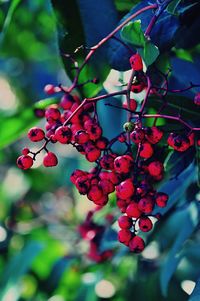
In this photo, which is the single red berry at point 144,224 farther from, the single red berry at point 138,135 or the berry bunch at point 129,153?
the single red berry at point 138,135

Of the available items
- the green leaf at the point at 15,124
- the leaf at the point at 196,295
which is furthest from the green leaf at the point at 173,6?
the green leaf at the point at 15,124

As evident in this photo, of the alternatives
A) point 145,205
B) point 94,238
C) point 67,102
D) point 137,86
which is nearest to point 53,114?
point 67,102

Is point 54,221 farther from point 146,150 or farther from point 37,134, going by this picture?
point 146,150

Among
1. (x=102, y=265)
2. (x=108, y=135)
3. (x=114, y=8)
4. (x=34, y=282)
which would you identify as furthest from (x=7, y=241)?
(x=114, y=8)

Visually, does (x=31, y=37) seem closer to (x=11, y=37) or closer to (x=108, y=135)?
(x=11, y=37)

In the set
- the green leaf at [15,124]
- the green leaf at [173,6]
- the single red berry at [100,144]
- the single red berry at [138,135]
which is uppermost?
the green leaf at [173,6]

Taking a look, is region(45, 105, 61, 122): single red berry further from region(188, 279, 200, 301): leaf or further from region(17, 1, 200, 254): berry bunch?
region(188, 279, 200, 301): leaf
